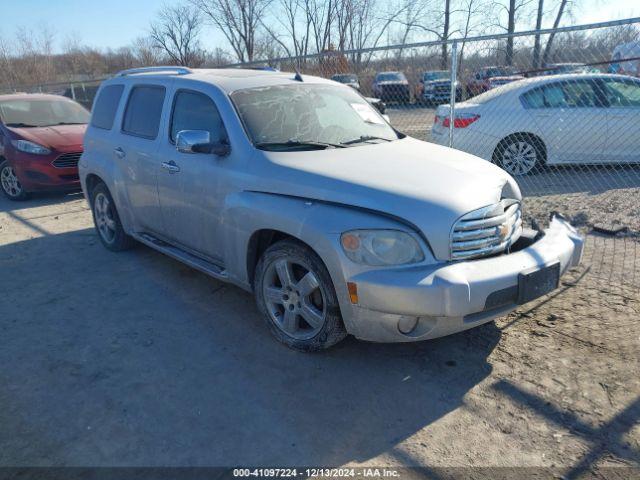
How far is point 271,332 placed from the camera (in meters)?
3.88

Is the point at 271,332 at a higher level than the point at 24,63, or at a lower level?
lower

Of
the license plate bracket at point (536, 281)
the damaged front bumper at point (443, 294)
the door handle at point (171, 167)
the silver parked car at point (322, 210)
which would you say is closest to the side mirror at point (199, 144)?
the silver parked car at point (322, 210)


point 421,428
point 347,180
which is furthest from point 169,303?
point 421,428

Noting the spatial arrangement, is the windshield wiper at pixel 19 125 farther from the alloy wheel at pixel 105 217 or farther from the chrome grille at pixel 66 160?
the alloy wheel at pixel 105 217

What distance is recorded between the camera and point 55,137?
8969mm

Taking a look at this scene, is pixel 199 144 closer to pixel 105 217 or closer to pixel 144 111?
pixel 144 111

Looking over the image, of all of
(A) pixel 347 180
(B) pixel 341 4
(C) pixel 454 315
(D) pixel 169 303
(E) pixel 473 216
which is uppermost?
(B) pixel 341 4

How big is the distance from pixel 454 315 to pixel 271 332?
1.46m

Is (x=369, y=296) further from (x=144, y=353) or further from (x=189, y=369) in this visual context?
(x=144, y=353)

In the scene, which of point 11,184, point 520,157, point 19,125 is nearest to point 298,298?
point 520,157

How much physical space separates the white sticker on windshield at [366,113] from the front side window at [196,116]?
1278 mm

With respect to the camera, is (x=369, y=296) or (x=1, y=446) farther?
(x=369, y=296)

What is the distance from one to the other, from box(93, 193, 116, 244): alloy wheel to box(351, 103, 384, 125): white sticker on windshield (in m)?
2.97

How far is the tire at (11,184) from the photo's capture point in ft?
29.8
